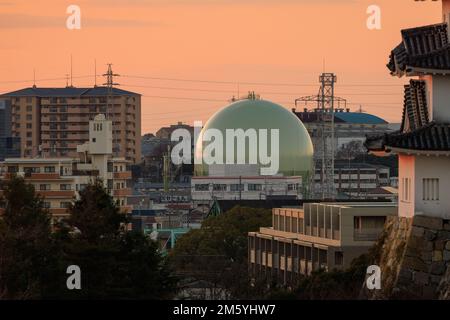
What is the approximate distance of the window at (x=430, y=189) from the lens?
135 feet

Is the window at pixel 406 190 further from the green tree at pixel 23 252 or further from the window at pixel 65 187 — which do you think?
the window at pixel 65 187

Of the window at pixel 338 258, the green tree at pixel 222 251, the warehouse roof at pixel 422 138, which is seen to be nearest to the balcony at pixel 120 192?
the green tree at pixel 222 251

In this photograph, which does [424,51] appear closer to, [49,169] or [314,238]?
[314,238]

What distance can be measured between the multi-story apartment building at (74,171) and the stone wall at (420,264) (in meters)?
67.8

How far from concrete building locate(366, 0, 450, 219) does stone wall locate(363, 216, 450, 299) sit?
17.3 inches

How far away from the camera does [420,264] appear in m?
40.8

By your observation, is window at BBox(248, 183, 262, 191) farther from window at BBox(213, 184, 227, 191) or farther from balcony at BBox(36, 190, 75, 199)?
balcony at BBox(36, 190, 75, 199)

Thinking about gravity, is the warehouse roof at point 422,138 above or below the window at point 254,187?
below

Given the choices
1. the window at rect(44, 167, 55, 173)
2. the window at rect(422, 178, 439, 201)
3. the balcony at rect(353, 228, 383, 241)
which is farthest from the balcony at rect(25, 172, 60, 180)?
the window at rect(422, 178, 439, 201)

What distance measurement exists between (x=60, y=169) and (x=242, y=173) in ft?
124

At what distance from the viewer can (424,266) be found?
4069 cm
